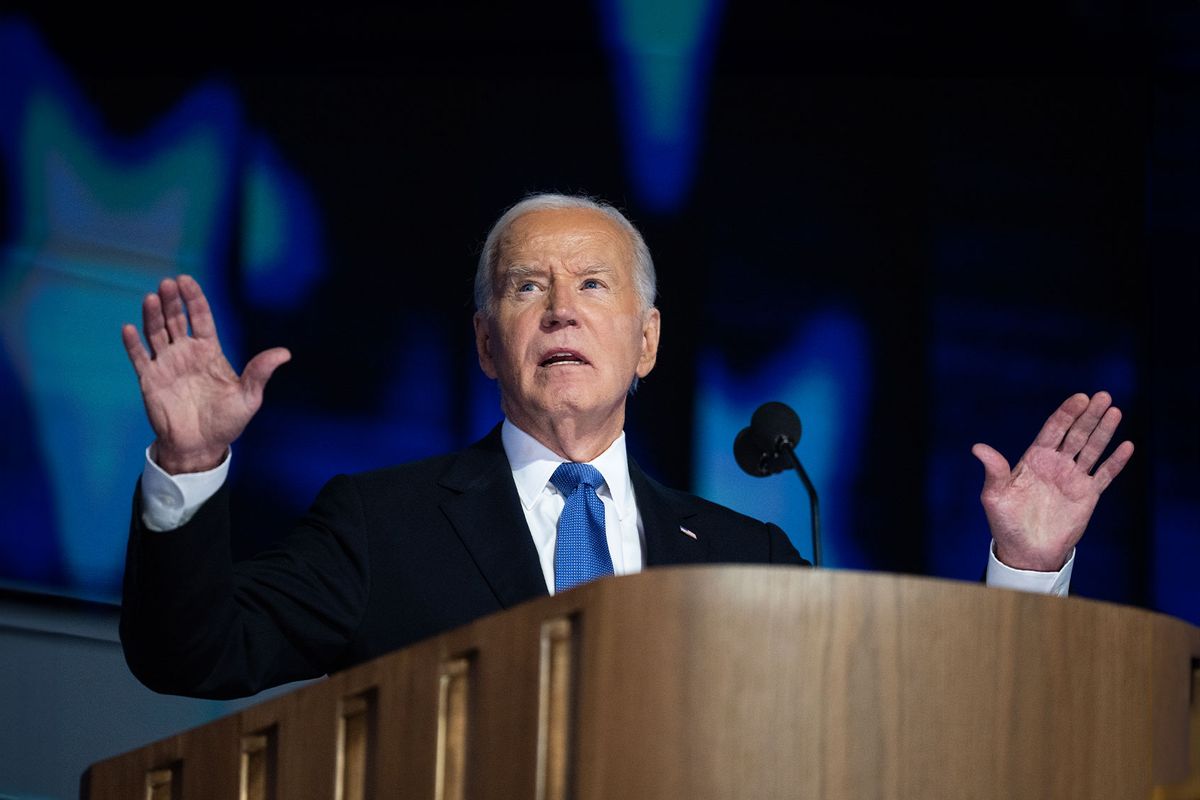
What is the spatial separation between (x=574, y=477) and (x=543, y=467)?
66 mm

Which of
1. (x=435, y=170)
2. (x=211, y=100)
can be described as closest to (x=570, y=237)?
(x=435, y=170)

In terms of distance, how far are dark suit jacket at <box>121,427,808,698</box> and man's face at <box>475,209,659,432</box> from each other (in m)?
0.12

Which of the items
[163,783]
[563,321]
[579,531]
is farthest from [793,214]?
[163,783]

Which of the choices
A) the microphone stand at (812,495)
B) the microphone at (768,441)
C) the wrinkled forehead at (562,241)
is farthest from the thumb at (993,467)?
the wrinkled forehead at (562,241)

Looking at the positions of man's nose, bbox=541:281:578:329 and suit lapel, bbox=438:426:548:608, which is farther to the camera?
man's nose, bbox=541:281:578:329

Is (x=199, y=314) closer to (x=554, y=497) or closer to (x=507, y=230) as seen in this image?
(x=554, y=497)

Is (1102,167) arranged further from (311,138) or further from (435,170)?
(311,138)

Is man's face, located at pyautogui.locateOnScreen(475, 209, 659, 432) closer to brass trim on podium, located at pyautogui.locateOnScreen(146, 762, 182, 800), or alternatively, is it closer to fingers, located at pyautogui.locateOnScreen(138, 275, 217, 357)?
fingers, located at pyautogui.locateOnScreen(138, 275, 217, 357)

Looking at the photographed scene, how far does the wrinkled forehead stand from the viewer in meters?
2.69

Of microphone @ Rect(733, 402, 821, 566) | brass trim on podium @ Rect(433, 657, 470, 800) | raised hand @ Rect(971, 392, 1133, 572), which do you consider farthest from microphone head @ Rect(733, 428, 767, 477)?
brass trim on podium @ Rect(433, 657, 470, 800)

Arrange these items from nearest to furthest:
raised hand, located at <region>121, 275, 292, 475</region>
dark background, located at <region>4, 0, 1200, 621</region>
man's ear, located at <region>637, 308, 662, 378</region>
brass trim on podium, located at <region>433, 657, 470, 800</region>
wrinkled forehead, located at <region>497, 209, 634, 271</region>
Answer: brass trim on podium, located at <region>433, 657, 470, 800</region>, raised hand, located at <region>121, 275, 292, 475</region>, wrinkled forehead, located at <region>497, 209, 634, 271</region>, man's ear, located at <region>637, 308, 662, 378</region>, dark background, located at <region>4, 0, 1200, 621</region>

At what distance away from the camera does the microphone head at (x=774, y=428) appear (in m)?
2.52

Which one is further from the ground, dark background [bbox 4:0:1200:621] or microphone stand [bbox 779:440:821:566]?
dark background [bbox 4:0:1200:621]

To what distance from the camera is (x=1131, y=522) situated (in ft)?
11.7
